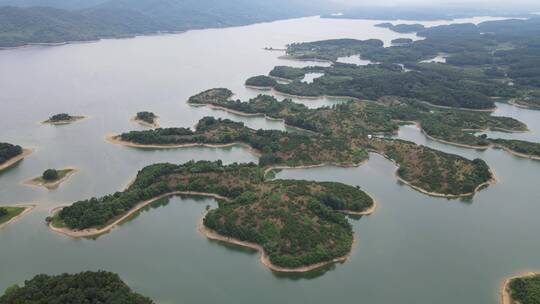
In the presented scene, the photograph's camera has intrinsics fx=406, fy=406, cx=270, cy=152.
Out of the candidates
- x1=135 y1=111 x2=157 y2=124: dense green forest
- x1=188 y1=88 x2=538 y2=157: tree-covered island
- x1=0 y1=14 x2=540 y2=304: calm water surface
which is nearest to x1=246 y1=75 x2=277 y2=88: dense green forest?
x1=188 y1=88 x2=538 y2=157: tree-covered island

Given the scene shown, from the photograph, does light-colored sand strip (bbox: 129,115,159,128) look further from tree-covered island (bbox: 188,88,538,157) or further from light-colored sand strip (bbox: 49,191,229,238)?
light-colored sand strip (bbox: 49,191,229,238)

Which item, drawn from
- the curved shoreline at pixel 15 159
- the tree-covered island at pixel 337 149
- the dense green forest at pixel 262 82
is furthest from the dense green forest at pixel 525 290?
the dense green forest at pixel 262 82

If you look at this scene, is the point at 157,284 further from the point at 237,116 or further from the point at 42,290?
the point at 237,116

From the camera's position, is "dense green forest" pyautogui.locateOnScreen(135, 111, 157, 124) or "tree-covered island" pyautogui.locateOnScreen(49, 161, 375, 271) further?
"dense green forest" pyautogui.locateOnScreen(135, 111, 157, 124)

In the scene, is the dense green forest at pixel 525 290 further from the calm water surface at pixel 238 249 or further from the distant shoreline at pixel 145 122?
the distant shoreline at pixel 145 122

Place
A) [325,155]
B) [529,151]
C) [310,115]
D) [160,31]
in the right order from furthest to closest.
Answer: [160,31] < [310,115] < [529,151] < [325,155]

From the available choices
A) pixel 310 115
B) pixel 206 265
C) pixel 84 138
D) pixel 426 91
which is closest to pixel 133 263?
pixel 206 265
